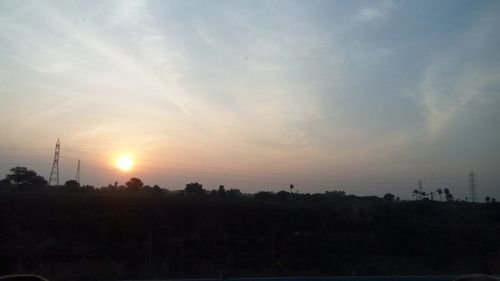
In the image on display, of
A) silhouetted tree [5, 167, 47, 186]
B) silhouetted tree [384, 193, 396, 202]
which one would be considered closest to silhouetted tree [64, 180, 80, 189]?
silhouetted tree [5, 167, 47, 186]

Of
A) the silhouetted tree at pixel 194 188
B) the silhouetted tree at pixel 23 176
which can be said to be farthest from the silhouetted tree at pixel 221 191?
the silhouetted tree at pixel 23 176

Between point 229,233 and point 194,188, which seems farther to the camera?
point 194,188

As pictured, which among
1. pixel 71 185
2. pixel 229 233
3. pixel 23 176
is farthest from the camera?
pixel 23 176

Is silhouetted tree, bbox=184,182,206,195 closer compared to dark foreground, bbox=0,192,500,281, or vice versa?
dark foreground, bbox=0,192,500,281

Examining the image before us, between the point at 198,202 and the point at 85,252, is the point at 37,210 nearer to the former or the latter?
the point at 85,252

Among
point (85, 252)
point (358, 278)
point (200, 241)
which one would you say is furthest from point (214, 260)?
point (358, 278)

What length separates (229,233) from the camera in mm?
42219

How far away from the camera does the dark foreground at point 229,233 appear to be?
35.4 metres

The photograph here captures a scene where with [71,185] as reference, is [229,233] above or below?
below

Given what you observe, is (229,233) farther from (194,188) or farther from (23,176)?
(23,176)

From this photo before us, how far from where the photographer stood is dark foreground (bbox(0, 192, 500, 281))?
116ft

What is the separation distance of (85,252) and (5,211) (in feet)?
28.0

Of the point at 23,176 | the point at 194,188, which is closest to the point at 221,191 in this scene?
the point at 194,188

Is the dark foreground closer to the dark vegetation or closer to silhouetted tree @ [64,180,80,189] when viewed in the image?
the dark vegetation
